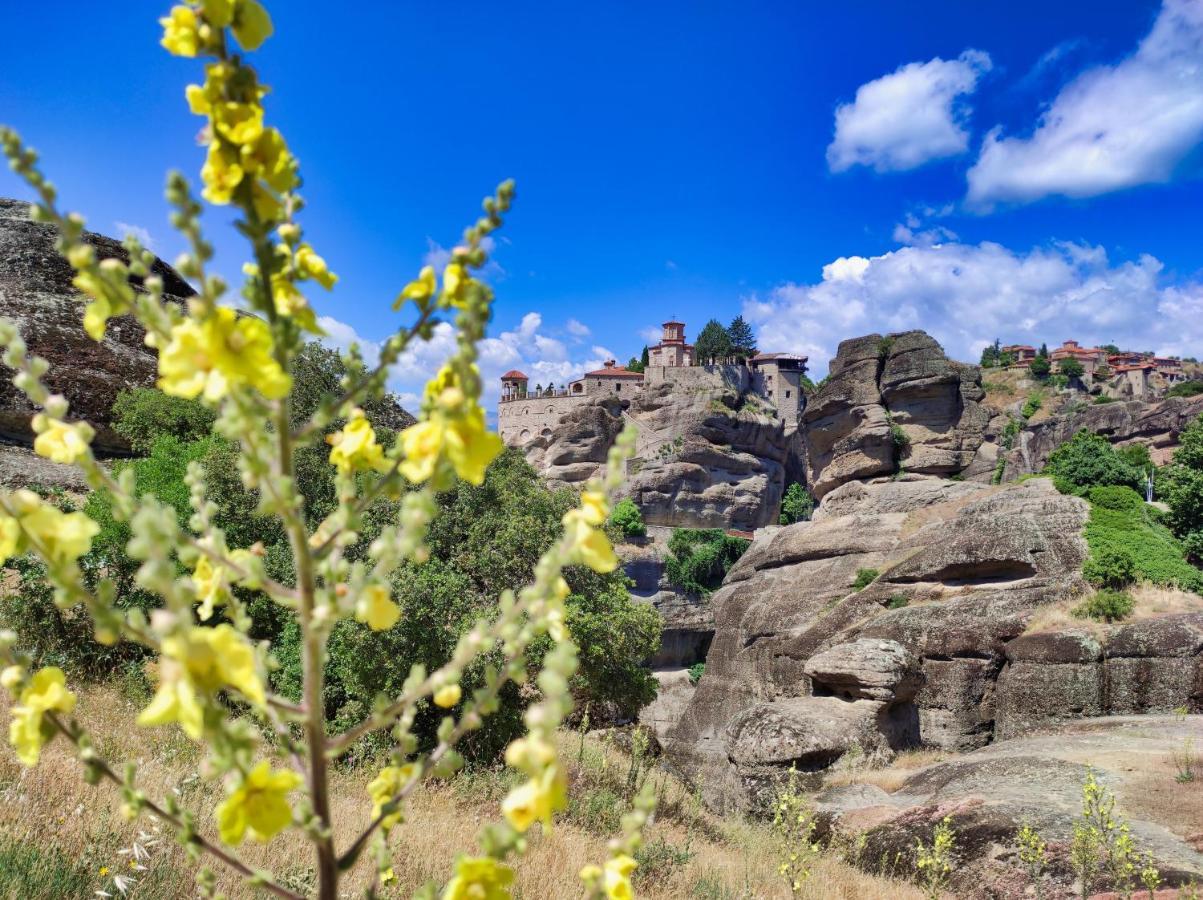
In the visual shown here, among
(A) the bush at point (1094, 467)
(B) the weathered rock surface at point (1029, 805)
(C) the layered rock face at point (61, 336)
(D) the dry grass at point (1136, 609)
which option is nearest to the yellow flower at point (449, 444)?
(B) the weathered rock surface at point (1029, 805)

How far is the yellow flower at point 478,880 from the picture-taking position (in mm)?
1395

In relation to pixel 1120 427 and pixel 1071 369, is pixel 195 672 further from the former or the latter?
pixel 1071 369

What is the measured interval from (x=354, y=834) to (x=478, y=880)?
204 inches

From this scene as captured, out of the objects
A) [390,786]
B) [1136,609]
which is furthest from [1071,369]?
[390,786]

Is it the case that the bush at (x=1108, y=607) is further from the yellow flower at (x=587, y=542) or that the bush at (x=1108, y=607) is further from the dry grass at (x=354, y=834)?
the yellow flower at (x=587, y=542)

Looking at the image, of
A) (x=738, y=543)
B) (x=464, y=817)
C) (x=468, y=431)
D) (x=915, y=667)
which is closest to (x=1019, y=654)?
(x=915, y=667)

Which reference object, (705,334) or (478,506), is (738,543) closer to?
(705,334)

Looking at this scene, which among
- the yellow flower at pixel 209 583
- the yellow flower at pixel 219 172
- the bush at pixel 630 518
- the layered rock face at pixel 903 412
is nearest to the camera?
the yellow flower at pixel 219 172

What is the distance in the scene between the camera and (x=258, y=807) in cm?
132

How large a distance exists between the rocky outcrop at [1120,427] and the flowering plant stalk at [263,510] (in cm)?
5147

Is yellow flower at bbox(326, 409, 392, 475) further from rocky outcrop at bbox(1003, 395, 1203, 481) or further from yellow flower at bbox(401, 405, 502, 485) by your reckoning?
rocky outcrop at bbox(1003, 395, 1203, 481)

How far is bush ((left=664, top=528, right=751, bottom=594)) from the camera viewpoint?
53.5 meters

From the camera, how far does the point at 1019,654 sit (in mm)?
15648

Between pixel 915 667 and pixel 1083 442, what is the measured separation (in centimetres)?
2798
